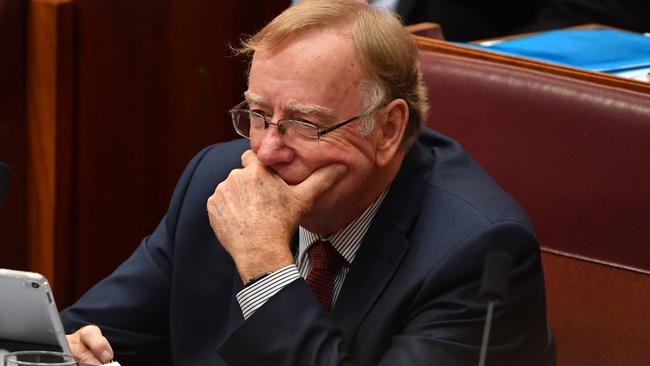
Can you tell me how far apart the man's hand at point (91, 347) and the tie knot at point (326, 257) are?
35 centimetres

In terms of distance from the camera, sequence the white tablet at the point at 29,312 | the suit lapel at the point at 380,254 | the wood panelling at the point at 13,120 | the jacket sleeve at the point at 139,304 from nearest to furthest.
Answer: the white tablet at the point at 29,312 < the suit lapel at the point at 380,254 < the jacket sleeve at the point at 139,304 < the wood panelling at the point at 13,120

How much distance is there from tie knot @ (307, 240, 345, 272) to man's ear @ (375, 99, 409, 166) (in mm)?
154

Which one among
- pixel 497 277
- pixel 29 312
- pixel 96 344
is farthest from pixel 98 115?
pixel 497 277

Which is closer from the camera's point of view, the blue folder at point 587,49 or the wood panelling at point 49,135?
the blue folder at point 587,49

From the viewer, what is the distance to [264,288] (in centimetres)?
173

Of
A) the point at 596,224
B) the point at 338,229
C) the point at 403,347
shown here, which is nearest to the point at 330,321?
the point at 403,347

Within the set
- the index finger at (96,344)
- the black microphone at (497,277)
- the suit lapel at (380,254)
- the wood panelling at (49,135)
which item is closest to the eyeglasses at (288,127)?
the suit lapel at (380,254)

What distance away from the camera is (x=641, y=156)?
6.70ft

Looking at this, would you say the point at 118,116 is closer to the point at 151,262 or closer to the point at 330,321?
the point at 151,262

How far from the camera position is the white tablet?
1.48 meters

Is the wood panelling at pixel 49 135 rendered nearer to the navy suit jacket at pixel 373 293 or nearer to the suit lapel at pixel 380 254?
the navy suit jacket at pixel 373 293

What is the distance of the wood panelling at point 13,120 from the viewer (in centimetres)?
287

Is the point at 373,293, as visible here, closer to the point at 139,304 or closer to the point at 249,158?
the point at 249,158

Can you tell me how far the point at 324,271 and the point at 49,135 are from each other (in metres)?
1.27
